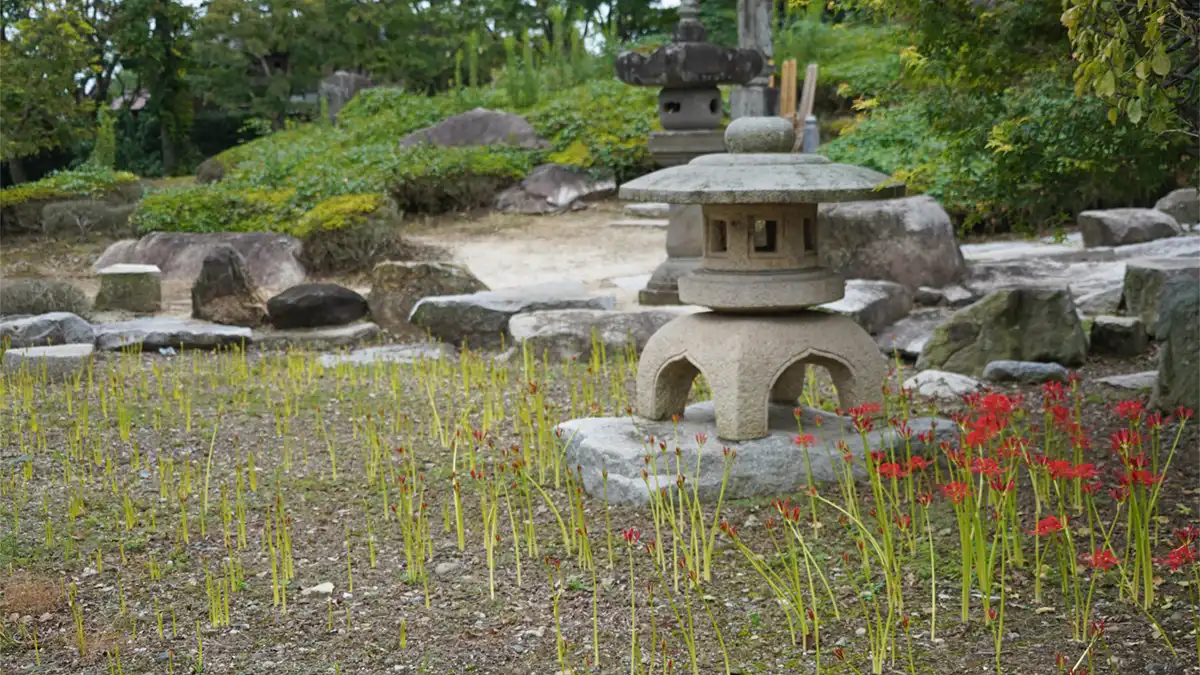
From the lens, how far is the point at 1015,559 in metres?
4.62

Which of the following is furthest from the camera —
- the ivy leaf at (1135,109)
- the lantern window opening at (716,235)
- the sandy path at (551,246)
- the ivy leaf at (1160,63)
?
the sandy path at (551,246)

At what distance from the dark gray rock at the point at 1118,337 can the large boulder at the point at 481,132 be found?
1236 cm

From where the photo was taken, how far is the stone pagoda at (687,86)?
36.5ft

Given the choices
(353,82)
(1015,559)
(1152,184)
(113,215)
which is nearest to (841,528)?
(1015,559)

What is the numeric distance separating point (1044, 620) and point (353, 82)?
26.7 meters

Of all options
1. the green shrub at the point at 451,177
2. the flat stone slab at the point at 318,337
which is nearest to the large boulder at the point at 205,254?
the flat stone slab at the point at 318,337

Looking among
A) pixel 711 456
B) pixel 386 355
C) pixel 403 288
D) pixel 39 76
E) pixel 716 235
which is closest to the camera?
pixel 711 456

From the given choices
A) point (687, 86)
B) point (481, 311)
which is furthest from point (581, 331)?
point (687, 86)

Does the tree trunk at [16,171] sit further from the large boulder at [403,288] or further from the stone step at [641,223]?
the large boulder at [403,288]

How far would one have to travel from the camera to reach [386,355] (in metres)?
9.73

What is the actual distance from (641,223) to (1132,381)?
993cm

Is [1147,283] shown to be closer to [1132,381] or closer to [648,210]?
[1132,381]

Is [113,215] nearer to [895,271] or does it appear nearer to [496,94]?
[496,94]

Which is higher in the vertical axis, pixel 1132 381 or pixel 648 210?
pixel 648 210
